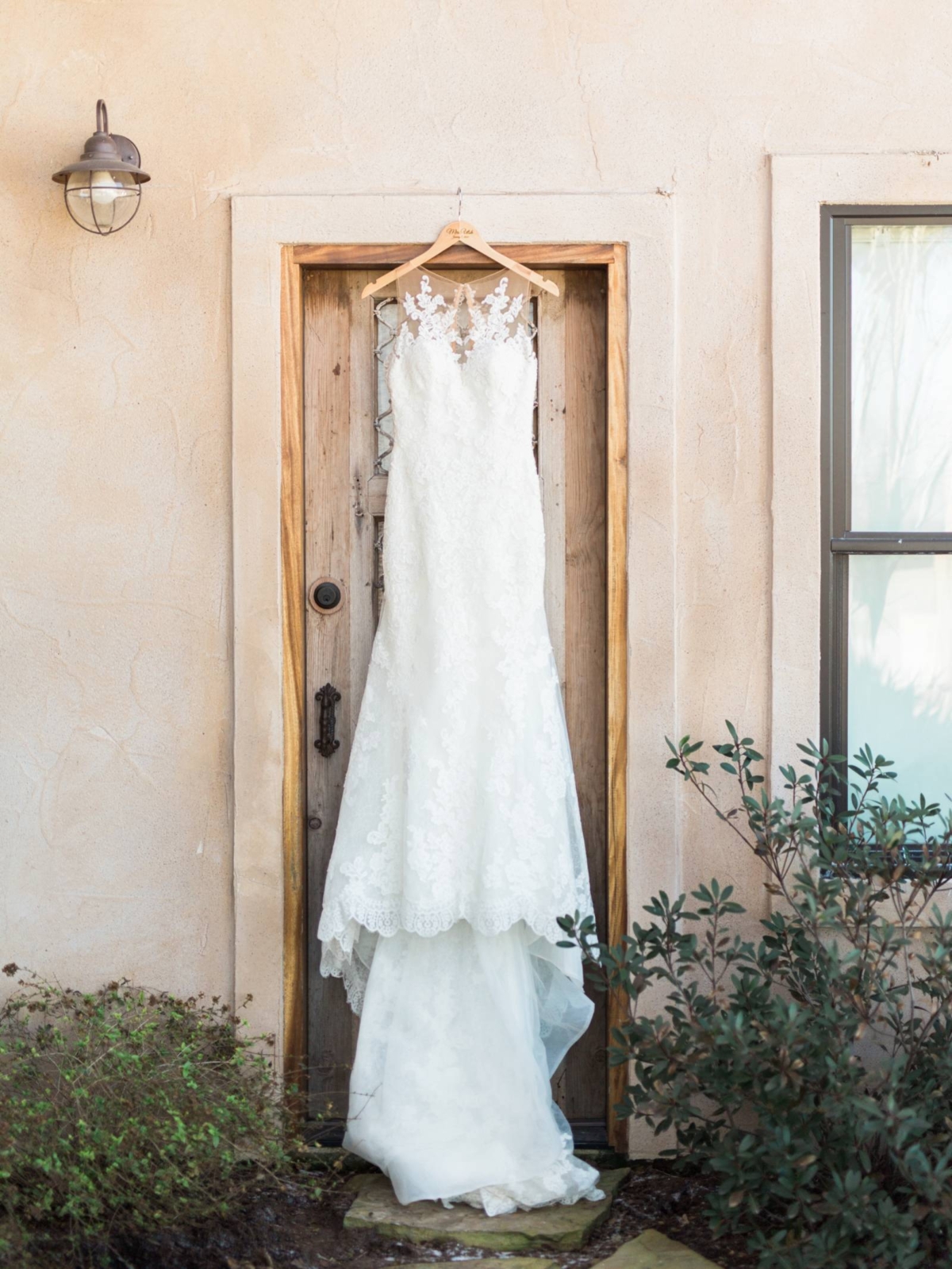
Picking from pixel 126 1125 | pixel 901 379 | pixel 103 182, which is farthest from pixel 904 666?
pixel 103 182

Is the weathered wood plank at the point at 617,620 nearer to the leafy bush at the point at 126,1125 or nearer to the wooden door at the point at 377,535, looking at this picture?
the wooden door at the point at 377,535

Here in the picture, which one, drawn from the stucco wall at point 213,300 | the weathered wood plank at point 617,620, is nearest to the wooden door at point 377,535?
the weathered wood plank at point 617,620

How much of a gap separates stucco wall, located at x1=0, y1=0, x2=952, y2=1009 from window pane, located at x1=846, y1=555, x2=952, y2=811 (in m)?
0.29

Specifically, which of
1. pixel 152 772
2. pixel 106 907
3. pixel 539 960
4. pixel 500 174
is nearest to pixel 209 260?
pixel 500 174

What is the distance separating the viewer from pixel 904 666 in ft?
10.6

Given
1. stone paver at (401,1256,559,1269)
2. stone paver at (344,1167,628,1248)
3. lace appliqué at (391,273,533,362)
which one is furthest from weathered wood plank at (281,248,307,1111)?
stone paver at (401,1256,559,1269)

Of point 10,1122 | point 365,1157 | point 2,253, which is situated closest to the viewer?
point 10,1122

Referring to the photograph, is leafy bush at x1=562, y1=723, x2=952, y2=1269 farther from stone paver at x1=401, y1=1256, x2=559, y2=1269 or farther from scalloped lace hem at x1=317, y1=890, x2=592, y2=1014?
stone paver at x1=401, y1=1256, x2=559, y2=1269

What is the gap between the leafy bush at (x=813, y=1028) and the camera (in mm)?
2430

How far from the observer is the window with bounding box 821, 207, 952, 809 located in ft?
10.4

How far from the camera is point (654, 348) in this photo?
3.13 metres

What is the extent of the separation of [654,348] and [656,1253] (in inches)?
85.5

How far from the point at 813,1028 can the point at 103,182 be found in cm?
264

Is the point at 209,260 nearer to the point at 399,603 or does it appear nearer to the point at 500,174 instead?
the point at 500,174
